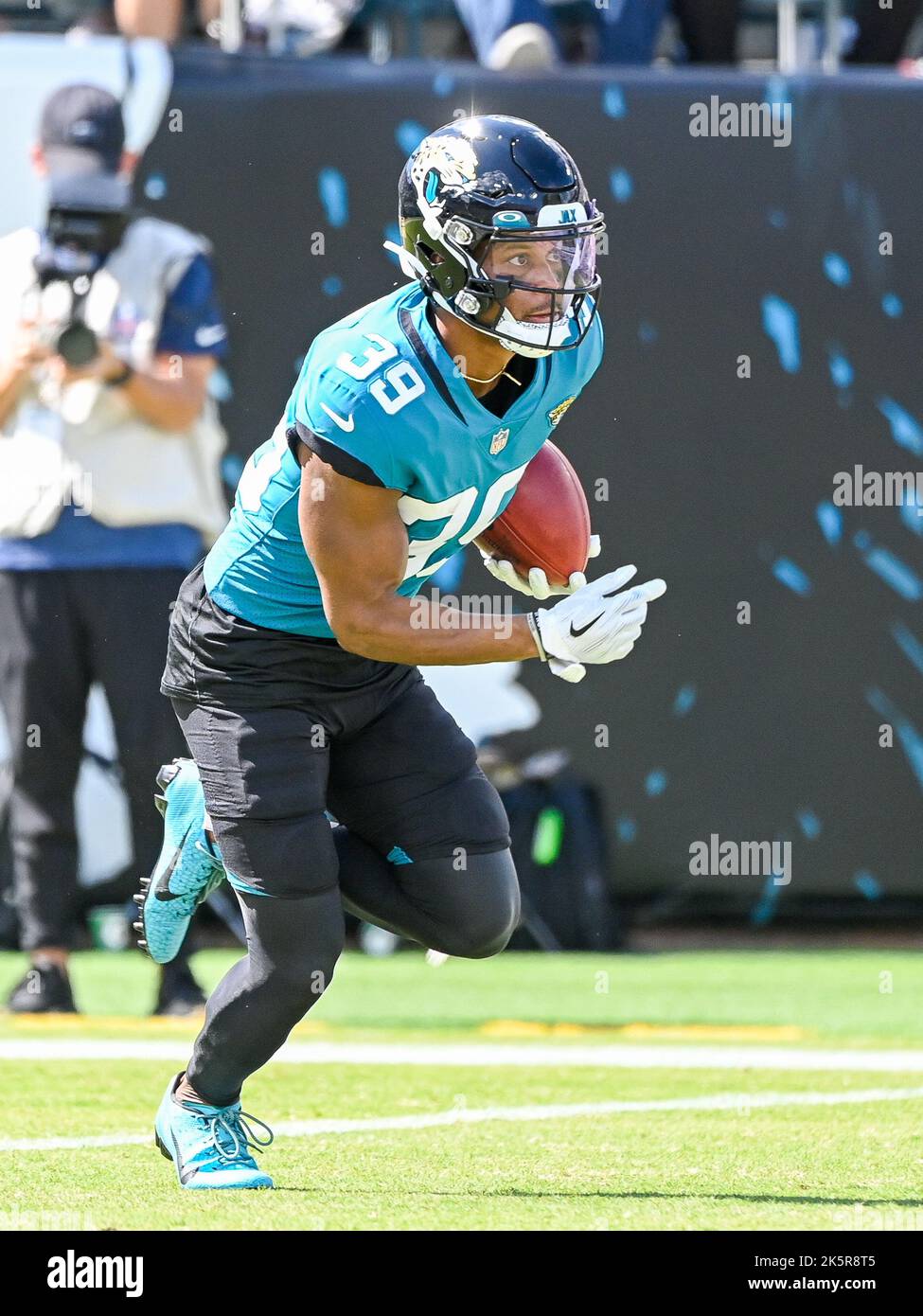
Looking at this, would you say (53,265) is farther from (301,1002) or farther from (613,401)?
(301,1002)

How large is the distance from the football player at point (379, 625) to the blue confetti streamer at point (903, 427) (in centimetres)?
409

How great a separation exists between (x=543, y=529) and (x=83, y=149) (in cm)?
334

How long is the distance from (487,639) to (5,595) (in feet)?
11.1

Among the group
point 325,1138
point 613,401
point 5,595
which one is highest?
point 613,401

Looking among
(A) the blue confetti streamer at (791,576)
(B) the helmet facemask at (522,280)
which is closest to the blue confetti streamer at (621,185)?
(A) the blue confetti streamer at (791,576)

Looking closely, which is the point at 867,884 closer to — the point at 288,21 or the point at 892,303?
the point at 892,303

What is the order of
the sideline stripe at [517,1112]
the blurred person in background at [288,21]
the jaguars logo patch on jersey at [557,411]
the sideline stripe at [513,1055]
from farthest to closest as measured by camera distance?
the blurred person in background at [288,21]
the sideline stripe at [513,1055]
the sideline stripe at [517,1112]
the jaguars logo patch on jersey at [557,411]

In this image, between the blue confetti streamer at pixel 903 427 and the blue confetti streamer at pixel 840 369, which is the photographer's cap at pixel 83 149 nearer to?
the blue confetti streamer at pixel 840 369

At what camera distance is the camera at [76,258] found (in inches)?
254

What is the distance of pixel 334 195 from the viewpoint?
7641 mm

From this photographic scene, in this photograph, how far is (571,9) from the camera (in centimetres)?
786

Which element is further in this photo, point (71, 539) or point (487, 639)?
point (71, 539)
